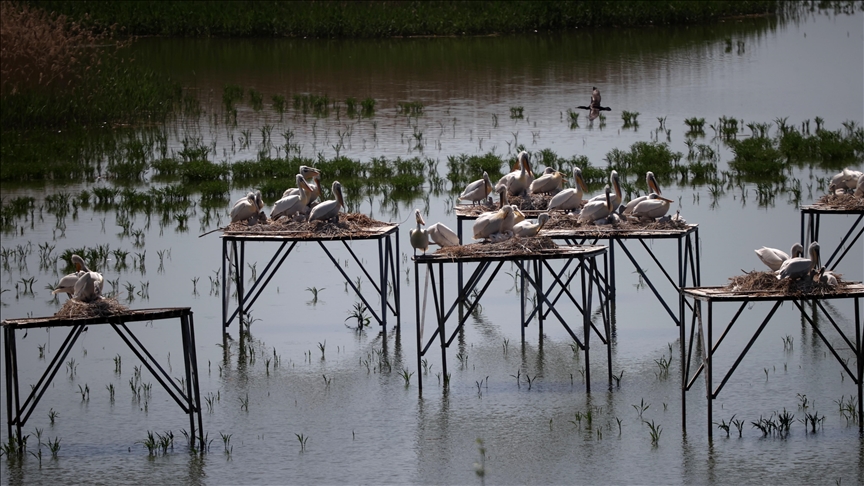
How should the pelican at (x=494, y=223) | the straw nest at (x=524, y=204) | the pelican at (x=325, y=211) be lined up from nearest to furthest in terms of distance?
the pelican at (x=494, y=223), the pelican at (x=325, y=211), the straw nest at (x=524, y=204)

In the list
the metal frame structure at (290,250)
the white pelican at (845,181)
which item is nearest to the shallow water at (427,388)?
the metal frame structure at (290,250)

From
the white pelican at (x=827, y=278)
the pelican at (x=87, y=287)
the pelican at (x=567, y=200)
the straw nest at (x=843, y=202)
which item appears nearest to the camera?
the white pelican at (x=827, y=278)

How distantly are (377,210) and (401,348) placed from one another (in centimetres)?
821

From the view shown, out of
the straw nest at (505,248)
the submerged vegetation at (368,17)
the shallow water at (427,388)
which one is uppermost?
the submerged vegetation at (368,17)

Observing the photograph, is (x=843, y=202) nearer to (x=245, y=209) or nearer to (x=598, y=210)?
(x=598, y=210)

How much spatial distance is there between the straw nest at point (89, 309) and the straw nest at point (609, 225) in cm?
523

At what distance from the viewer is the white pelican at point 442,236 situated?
13.4 meters

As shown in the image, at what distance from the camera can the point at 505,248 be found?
42.1 ft

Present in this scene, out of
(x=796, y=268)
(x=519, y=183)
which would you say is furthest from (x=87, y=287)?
(x=519, y=183)

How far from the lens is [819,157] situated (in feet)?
88.8

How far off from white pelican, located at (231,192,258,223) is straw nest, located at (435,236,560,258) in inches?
117

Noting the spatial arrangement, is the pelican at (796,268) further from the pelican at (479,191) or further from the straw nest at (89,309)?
the pelican at (479,191)

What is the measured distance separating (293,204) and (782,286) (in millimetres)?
5983

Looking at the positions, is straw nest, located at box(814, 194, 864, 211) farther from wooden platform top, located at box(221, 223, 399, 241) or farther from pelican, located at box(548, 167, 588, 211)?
wooden platform top, located at box(221, 223, 399, 241)
